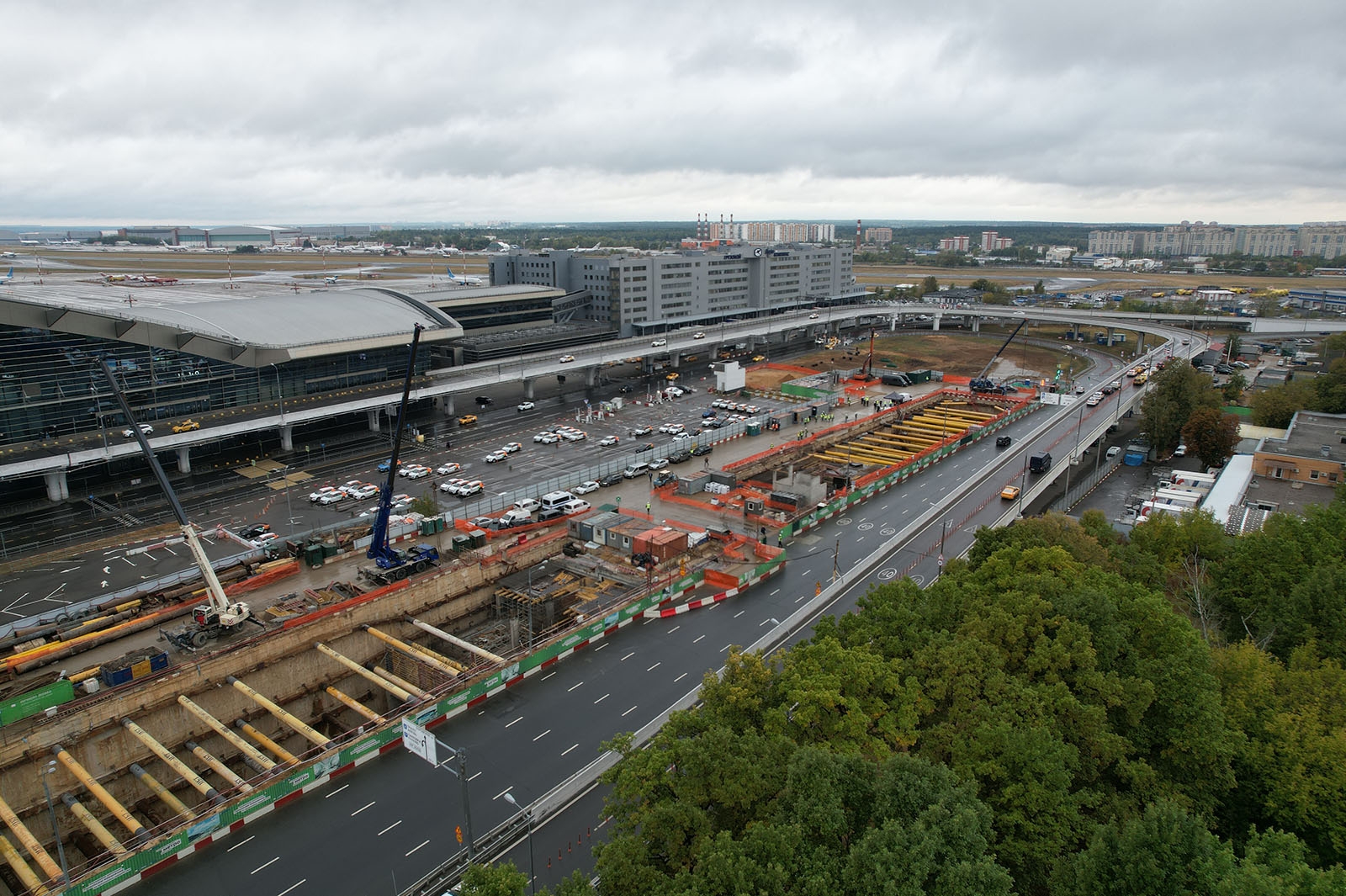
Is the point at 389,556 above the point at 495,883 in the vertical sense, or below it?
below

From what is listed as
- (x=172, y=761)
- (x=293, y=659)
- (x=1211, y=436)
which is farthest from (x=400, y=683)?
(x=1211, y=436)

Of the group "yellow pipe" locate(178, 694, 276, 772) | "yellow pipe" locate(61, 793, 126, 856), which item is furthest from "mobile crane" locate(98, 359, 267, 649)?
"yellow pipe" locate(61, 793, 126, 856)

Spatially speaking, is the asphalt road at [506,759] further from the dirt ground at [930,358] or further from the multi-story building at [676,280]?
the multi-story building at [676,280]

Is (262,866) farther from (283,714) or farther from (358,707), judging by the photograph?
(358,707)

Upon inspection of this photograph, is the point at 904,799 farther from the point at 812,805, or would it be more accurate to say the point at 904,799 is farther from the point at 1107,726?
the point at 1107,726

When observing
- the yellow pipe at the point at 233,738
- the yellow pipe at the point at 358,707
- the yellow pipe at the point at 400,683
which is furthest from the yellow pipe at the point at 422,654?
the yellow pipe at the point at 233,738

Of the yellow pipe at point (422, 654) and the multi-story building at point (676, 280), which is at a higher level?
the multi-story building at point (676, 280)
